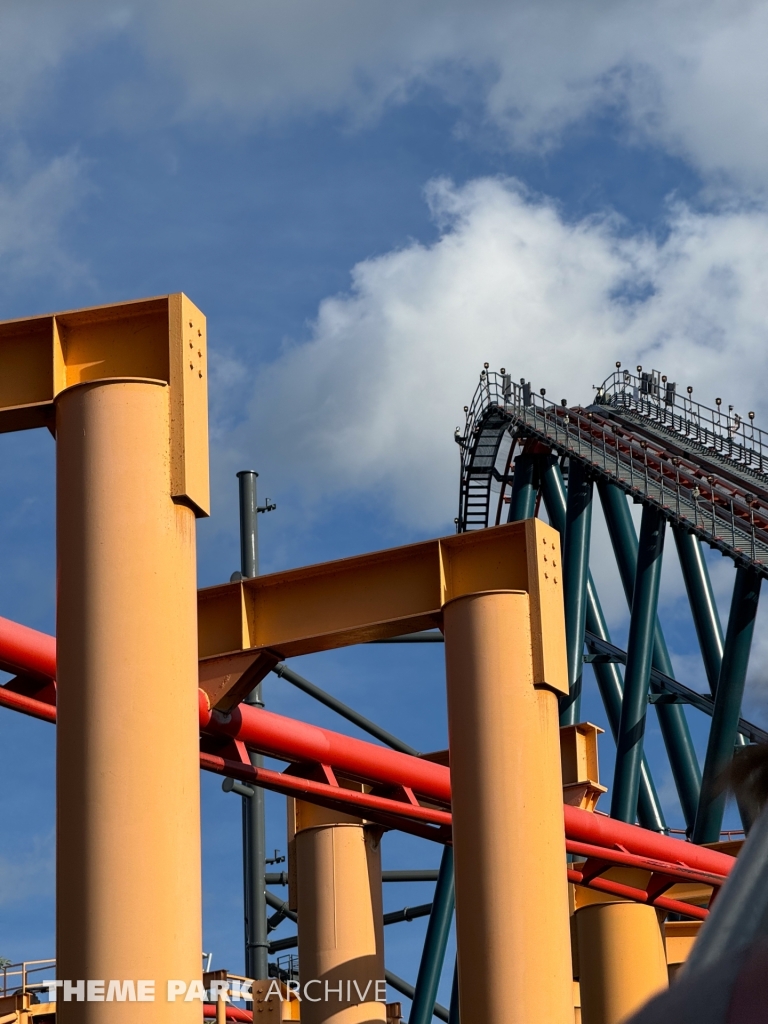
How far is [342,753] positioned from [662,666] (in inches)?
619

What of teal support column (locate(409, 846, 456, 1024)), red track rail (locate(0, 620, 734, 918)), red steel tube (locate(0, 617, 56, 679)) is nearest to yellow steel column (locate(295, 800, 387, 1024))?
red track rail (locate(0, 620, 734, 918))

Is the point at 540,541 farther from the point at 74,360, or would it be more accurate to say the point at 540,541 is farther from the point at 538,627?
the point at 74,360

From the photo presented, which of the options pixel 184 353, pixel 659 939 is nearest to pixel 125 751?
pixel 184 353

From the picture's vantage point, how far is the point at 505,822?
916 centimetres

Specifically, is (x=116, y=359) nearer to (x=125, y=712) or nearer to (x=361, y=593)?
(x=125, y=712)

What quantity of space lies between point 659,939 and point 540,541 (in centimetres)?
714

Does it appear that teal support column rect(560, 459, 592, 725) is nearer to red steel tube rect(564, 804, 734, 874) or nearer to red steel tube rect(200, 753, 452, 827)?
red steel tube rect(564, 804, 734, 874)

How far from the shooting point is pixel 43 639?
9508mm

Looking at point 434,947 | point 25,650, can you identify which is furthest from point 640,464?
point 25,650

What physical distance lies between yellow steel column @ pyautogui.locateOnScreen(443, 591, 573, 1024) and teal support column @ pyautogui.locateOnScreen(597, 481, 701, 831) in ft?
47.0

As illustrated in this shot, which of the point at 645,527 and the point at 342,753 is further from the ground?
the point at 645,527

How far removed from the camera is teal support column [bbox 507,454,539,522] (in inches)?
1093

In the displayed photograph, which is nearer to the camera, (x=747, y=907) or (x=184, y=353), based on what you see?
(x=747, y=907)

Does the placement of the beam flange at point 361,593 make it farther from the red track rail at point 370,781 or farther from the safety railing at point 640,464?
the safety railing at point 640,464
